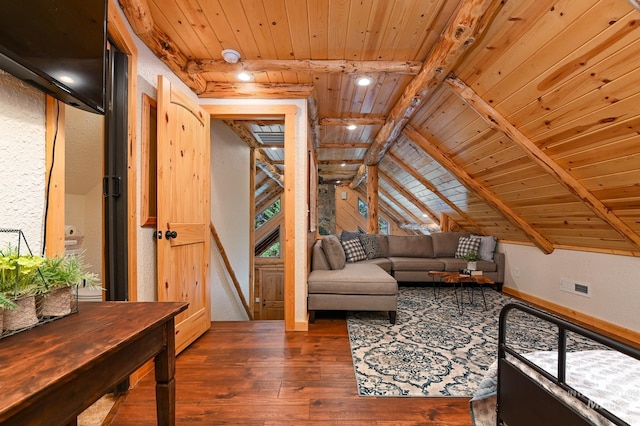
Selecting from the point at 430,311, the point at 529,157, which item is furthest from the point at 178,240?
the point at 529,157

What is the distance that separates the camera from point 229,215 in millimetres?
4223

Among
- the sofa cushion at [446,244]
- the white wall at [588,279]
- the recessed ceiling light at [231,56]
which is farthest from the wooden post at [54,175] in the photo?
the sofa cushion at [446,244]

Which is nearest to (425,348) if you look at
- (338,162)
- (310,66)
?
(310,66)

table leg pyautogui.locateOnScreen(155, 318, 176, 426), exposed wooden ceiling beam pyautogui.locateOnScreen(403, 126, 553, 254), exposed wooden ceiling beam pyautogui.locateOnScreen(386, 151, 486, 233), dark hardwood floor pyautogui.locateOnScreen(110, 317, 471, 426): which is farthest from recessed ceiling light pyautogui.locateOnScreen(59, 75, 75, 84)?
exposed wooden ceiling beam pyautogui.locateOnScreen(386, 151, 486, 233)

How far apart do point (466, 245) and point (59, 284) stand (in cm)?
521

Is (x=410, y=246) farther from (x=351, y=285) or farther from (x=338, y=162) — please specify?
(x=351, y=285)

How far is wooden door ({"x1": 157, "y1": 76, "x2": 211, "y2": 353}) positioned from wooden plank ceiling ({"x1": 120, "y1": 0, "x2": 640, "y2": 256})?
42 centimetres

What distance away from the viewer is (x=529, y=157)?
2.70 metres

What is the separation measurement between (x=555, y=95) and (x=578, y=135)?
380 mm

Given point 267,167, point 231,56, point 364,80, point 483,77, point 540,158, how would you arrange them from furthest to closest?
point 267,167 < point 364,80 < point 540,158 < point 483,77 < point 231,56

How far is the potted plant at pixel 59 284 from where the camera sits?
90 cm

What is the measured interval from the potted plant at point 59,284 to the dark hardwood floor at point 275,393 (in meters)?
1.04

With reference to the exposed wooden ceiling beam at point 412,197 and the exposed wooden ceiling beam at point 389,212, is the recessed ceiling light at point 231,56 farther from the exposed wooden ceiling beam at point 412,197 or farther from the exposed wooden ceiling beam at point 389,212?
the exposed wooden ceiling beam at point 389,212

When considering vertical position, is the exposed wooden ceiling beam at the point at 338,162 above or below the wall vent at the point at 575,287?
above
